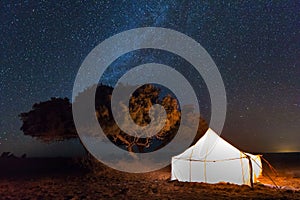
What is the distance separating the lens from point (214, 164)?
1167cm

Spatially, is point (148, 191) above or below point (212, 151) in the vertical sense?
below

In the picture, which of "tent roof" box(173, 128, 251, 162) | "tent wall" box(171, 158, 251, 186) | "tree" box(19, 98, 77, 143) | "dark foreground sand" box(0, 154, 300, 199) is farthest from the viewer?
"tree" box(19, 98, 77, 143)

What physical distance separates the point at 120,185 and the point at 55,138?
8.67 m

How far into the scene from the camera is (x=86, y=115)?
59.2 ft

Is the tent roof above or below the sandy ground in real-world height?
above

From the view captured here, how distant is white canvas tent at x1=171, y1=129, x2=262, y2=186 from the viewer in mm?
11102

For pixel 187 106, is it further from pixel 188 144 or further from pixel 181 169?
pixel 181 169

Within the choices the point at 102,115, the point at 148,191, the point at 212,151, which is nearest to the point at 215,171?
the point at 212,151

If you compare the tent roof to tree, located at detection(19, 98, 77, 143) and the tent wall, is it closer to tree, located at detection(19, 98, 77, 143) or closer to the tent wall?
the tent wall

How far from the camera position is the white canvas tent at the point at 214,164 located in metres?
11.1

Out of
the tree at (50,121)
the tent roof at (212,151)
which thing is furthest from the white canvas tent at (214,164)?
the tree at (50,121)

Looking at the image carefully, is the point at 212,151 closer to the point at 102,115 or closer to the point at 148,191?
the point at 148,191

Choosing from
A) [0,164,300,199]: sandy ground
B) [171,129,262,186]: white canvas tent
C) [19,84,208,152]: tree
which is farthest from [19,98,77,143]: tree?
[171,129,262,186]: white canvas tent

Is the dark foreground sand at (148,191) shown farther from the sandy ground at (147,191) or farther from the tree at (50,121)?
the tree at (50,121)
